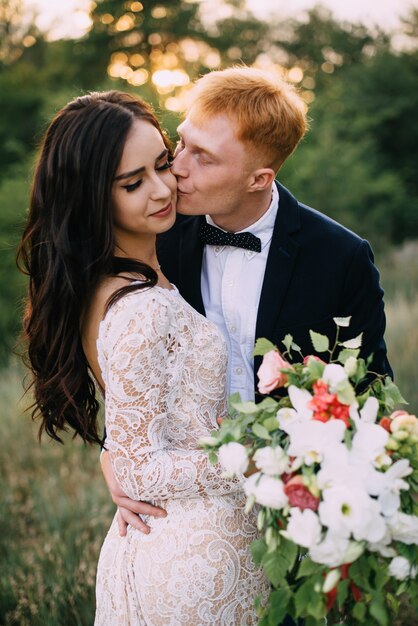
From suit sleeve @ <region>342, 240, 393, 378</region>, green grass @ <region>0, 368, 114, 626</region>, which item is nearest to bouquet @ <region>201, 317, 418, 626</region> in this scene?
suit sleeve @ <region>342, 240, 393, 378</region>

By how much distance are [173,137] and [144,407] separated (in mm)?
8137

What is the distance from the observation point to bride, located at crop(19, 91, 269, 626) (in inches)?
84.1

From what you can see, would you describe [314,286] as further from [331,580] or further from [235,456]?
[331,580]

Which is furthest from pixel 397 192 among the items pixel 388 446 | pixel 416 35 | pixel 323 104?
pixel 388 446

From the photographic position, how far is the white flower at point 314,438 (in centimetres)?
163

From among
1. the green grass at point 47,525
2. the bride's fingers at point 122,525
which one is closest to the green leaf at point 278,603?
the bride's fingers at point 122,525

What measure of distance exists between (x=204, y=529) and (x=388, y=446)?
785 mm

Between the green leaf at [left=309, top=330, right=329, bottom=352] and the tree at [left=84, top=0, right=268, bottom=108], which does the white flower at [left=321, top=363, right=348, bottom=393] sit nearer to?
the green leaf at [left=309, top=330, right=329, bottom=352]

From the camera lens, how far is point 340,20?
28375mm

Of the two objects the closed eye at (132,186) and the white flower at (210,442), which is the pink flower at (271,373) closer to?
the white flower at (210,442)

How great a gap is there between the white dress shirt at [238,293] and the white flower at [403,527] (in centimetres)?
125

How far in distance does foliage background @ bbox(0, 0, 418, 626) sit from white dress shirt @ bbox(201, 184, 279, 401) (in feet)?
2.97

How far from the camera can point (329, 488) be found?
5.25 ft

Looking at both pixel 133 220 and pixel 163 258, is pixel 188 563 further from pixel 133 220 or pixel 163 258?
pixel 163 258
